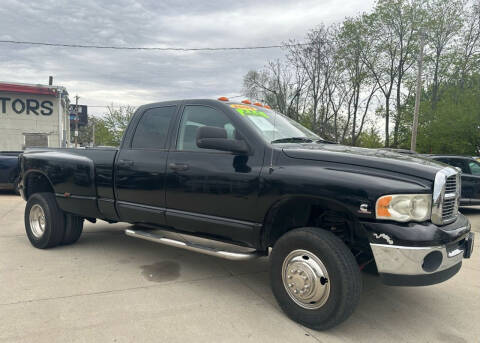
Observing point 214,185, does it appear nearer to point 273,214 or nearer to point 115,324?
point 273,214

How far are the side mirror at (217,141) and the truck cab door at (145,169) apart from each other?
79 centimetres

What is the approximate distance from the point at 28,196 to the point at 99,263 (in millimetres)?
1869

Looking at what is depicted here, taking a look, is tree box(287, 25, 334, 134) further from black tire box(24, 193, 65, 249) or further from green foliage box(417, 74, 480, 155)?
black tire box(24, 193, 65, 249)

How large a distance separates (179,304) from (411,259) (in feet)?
6.27

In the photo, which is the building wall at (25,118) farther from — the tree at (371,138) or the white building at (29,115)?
the tree at (371,138)


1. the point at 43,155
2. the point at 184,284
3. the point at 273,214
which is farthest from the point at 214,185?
the point at 43,155

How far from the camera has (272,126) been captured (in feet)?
11.6

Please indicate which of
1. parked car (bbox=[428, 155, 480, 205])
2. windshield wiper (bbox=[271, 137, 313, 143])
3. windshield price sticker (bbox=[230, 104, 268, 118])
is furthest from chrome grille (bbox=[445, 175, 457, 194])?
parked car (bbox=[428, 155, 480, 205])

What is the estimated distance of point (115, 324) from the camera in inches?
107

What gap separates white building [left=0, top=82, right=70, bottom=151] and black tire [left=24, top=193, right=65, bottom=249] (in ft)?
63.9

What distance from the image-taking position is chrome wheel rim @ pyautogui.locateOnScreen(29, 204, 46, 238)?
15.7ft

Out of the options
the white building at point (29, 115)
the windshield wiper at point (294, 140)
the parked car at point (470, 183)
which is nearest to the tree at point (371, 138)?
the parked car at point (470, 183)

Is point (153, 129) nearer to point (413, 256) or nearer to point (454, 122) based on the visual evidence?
point (413, 256)

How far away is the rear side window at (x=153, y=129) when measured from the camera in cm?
384
